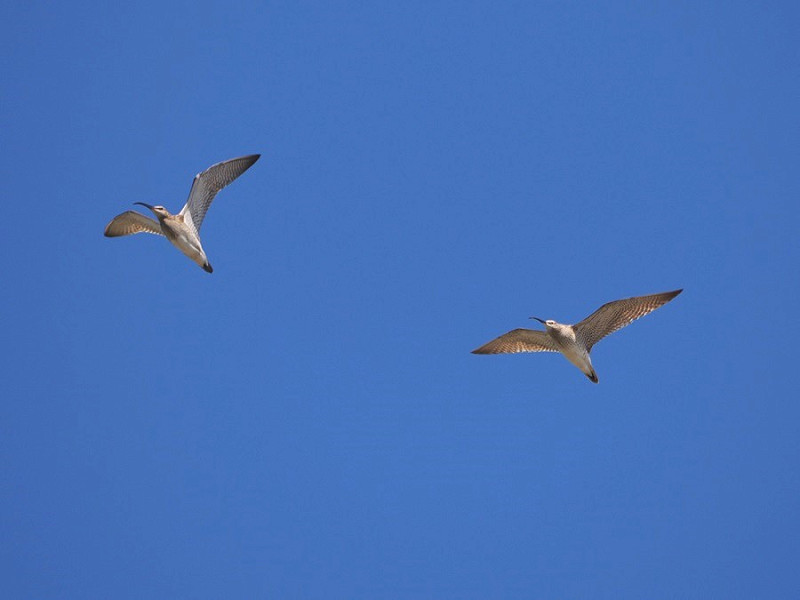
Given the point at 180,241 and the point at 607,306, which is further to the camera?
the point at 180,241

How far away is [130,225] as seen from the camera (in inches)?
922

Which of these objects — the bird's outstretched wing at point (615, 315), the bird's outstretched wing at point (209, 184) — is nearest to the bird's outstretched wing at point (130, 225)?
the bird's outstretched wing at point (209, 184)

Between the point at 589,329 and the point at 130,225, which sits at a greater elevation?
the point at 130,225

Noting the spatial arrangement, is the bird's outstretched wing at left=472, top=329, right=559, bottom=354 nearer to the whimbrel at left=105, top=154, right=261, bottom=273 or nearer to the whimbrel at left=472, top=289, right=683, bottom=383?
the whimbrel at left=472, top=289, right=683, bottom=383

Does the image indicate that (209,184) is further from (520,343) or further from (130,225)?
(520,343)

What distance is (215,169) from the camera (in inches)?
874

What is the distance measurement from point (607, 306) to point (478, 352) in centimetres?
391

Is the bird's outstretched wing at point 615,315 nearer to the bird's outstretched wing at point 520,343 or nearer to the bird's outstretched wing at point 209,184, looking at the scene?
the bird's outstretched wing at point 520,343

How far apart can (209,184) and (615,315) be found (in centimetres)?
1142

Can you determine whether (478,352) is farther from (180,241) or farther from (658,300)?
(180,241)

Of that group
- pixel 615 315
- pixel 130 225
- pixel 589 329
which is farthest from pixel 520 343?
pixel 130 225

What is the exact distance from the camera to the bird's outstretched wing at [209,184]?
22.1 metres

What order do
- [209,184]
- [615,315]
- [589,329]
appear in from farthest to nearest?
[209,184] < [589,329] < [615,315]

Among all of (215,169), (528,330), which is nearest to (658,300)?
(528,330)
